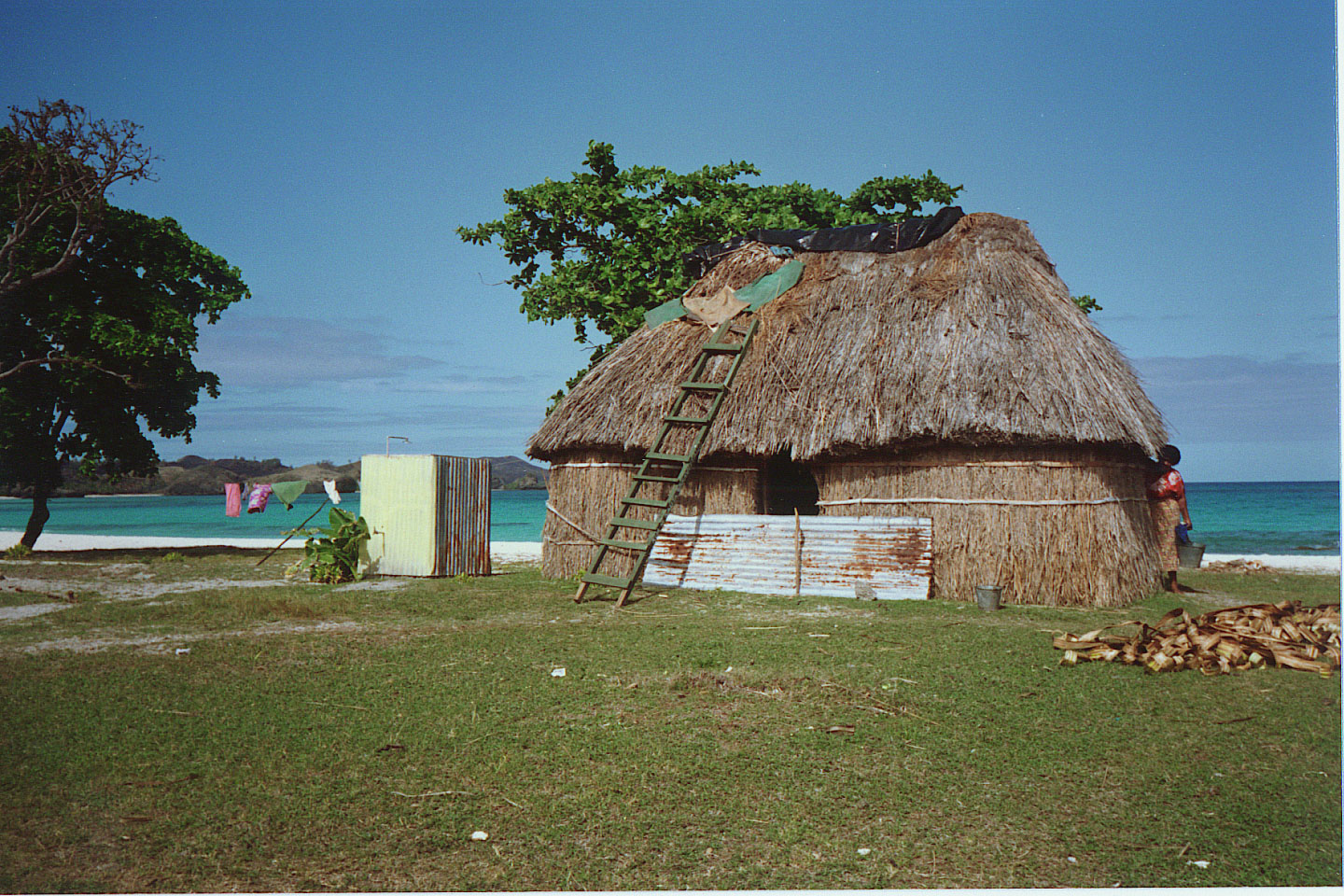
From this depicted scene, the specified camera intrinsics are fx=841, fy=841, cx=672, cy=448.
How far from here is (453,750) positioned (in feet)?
11.4

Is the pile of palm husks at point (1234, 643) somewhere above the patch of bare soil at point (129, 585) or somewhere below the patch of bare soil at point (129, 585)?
above

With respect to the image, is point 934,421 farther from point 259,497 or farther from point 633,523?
point 259,497

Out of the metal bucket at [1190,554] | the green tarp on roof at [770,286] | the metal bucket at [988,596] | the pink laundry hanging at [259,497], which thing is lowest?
the metal bucket at [988,596]

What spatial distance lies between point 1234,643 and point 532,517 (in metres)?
39.4

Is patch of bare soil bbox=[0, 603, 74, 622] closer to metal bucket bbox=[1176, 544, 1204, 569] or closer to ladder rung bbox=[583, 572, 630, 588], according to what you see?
ladder rung bbox=[583, 572, 630, 588]

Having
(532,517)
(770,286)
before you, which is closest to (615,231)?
(770,286)

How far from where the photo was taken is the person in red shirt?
332 inches

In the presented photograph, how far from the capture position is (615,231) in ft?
42.6

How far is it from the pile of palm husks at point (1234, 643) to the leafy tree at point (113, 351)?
794cm

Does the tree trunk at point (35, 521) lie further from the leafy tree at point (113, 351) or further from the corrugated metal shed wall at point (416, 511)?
the corrugated metal shed wall at point (416, 511)

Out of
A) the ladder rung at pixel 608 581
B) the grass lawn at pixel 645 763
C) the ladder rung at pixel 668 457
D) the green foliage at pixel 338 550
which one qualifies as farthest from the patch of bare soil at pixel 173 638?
the ladder rung at pixel 668 457

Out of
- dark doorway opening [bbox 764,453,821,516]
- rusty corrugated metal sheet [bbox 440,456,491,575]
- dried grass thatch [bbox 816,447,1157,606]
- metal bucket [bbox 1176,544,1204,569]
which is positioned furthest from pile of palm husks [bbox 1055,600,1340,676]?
rusty corrugated metal sheet [bbox 440,456,491,575]

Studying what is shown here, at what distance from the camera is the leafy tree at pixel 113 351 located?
8.30 m

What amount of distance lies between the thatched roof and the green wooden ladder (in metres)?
0.21
